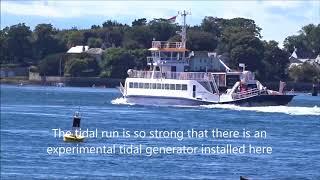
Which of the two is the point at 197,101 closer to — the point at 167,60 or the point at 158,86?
the point at 158,86

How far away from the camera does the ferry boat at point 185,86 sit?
311ft

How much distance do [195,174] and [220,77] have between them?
5667 centimetres

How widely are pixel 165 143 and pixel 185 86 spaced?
4163 centimetres

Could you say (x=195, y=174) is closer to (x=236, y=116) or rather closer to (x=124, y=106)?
(x=236, y=116)

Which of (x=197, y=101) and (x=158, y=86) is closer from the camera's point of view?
(x=197, y=101)

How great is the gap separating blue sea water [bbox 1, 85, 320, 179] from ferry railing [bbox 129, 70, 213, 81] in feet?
15.1

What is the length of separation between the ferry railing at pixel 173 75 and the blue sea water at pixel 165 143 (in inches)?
181

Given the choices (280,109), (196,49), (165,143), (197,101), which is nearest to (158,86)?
(197,101)

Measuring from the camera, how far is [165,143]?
2267 inches

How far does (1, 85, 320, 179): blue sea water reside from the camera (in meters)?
44.6

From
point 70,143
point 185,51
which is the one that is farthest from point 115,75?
point 70,143

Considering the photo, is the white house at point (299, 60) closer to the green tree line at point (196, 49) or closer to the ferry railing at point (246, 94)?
the green tree line at point (196, 49)

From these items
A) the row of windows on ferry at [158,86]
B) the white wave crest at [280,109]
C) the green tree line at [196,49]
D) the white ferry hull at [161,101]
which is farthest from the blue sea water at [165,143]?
the green tree line at [196,49]

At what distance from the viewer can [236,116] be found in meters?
82.2
